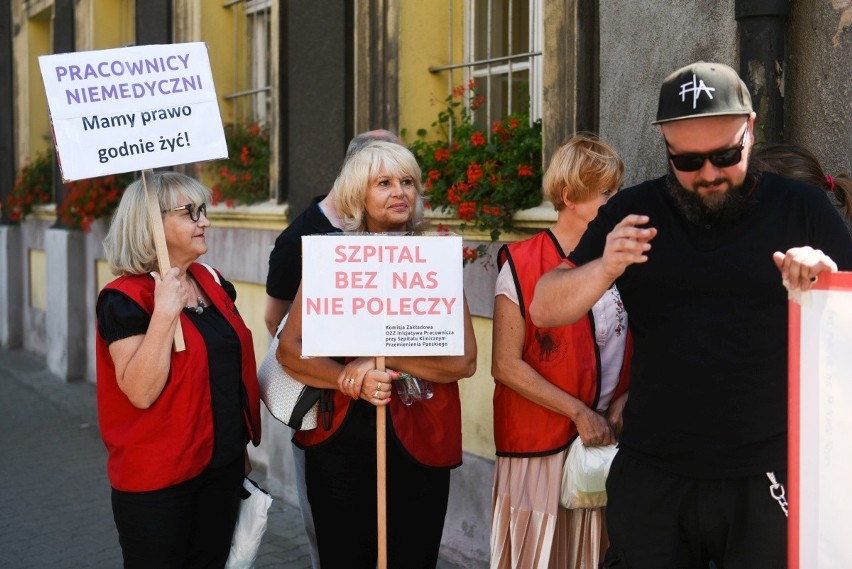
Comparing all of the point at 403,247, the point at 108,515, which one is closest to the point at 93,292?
the point at 108,515

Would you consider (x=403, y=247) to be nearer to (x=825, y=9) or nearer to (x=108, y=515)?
(x=825, y=9)

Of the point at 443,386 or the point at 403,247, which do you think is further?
the point at 443,386

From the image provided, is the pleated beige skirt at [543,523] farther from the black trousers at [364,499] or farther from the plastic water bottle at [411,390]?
the plastic water bottle at [411,390]

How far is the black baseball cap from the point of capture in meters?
2.47

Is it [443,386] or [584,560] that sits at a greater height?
[443,386]

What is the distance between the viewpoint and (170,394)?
3525mm

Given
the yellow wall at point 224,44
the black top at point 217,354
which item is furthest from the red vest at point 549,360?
the yellow wall at point 224,44

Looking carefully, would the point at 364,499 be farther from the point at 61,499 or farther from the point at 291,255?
the point at 61,499

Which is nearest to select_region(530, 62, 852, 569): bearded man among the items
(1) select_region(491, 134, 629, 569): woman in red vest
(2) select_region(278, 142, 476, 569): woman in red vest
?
(1) select_region(491, 134, 629, 569): woman in red vest

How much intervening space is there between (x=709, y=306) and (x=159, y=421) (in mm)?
1825

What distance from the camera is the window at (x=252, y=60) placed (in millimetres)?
8430

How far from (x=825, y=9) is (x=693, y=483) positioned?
196cm

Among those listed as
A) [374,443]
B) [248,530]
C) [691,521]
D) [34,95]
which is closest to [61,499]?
[248,530]

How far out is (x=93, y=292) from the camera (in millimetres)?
11445
